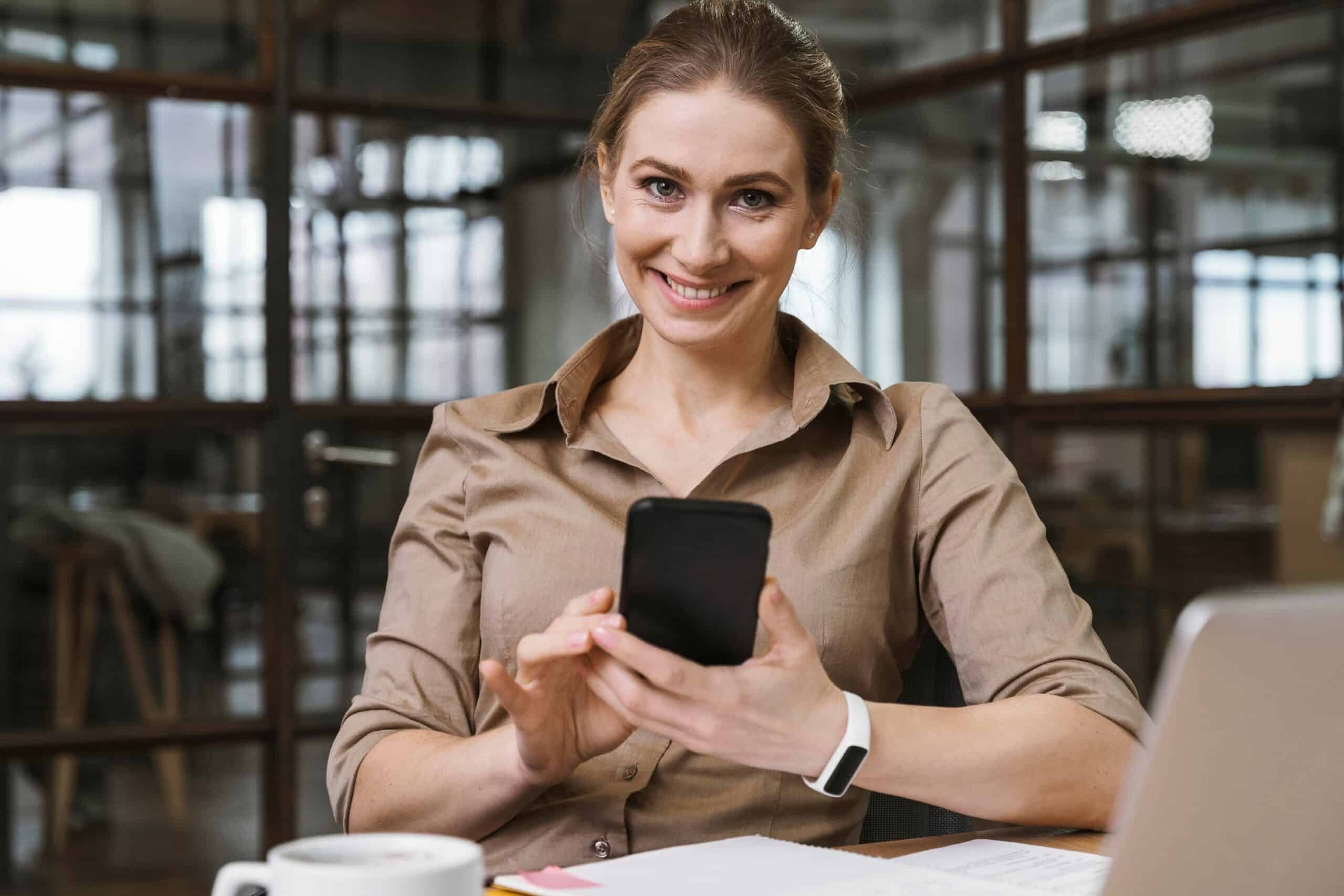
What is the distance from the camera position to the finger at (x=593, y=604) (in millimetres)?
1058

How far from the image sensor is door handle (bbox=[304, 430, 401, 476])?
3.21m

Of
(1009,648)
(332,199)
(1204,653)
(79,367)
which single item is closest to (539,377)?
(332,199)

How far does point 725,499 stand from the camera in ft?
5.08

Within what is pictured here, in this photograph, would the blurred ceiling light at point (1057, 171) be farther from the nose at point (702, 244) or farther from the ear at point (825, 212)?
the nose at point (702, 244)

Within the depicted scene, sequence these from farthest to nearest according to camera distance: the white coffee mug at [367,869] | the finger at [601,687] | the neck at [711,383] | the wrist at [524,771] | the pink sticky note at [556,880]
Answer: the neck at [711,383]
the wrist at [524,771]
the finger at [601,687]
the pink sticky note at [556,880]
the white coffee mug at [367,869]

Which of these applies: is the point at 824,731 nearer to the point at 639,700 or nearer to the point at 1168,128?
the point at 639,700

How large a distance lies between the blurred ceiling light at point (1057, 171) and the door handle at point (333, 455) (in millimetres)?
1460

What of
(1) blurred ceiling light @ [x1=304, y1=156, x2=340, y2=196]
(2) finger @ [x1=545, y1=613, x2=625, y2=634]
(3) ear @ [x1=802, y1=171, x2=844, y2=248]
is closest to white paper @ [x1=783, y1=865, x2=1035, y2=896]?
(2) finger @ [x1=545, y1=613, x2=625, y2=634]

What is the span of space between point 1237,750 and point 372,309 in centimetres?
275

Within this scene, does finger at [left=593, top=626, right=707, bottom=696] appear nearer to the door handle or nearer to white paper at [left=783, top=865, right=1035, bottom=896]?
white paper at [left=783, top=865, right=1035, bottom=896]

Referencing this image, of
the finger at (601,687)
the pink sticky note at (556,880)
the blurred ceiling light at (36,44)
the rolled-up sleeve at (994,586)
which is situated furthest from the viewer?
the blurred ceiling light at (36,44)

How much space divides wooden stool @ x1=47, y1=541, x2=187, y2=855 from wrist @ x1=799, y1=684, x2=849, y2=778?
2.24 metres

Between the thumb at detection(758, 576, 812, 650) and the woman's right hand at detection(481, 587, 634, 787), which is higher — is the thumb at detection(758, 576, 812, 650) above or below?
above

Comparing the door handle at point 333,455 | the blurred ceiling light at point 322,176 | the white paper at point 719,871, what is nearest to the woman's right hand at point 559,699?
the white paper at point 719,871
